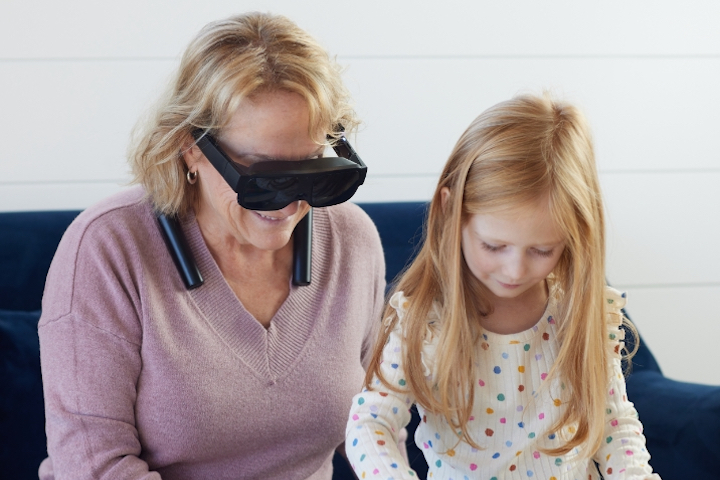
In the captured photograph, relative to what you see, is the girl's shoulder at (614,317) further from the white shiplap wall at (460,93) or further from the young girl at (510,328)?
the white shiplap wall at (460,93)

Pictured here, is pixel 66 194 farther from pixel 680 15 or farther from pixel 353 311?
pixel 680 15

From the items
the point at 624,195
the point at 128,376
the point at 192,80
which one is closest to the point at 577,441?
the point at 128,376

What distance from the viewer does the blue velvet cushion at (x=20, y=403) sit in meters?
1.59

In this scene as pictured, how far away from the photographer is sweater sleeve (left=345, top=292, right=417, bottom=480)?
3.21ft

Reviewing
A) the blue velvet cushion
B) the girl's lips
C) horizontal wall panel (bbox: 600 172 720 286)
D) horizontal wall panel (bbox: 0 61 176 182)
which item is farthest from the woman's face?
horizontal wall panel (bbox: 600 172 720 286)

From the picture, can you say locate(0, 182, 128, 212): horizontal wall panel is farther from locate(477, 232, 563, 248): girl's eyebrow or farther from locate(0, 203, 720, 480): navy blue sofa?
locate(477, 232, 563, 248): girl's eyebrow

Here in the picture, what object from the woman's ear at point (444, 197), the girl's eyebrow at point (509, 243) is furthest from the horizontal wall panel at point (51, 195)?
the girl's eyebrow at point (509, 243)

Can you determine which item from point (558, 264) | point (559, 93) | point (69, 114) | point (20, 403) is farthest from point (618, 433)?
point (69, 114)

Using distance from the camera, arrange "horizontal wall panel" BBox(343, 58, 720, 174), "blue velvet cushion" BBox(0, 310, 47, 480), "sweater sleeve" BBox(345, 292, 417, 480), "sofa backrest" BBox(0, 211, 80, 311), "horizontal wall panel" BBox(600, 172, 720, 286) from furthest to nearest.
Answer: "horizontal wall panel" BBox(600, 172, 720, 286), "horizontal wall panel" BBox(343, 58, 720, 174), "sofa backrest" BBox(0, 211, 80, 311), "blue velvet cushion" BBox(0, 310, 47, 480), "sweater sleeve" BBox(345, 292, 417, 480)

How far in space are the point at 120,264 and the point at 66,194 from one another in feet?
2.80

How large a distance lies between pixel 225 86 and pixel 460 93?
3.58ft

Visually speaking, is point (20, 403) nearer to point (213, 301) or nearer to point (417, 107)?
point (213, 301)

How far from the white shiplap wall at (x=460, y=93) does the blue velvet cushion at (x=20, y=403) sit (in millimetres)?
479

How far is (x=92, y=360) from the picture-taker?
1.18 metres
